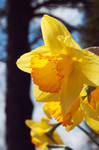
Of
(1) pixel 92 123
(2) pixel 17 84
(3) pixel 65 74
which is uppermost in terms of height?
(3) pixel 65 74

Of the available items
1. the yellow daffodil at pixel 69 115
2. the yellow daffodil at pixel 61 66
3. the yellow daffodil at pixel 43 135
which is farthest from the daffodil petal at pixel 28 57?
the yellow daffodil at pixel 43 135

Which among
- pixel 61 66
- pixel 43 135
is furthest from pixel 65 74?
pixel 43 135

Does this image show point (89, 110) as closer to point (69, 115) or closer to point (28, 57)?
point (69, 115)

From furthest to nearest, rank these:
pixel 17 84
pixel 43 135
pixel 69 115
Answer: pixel 17 84
pixel 43 135
pixel 69 115

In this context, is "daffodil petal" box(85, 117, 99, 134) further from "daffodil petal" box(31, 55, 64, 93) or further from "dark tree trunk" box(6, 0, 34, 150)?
"dark tree trunk" box(6, 0, 34, 150)

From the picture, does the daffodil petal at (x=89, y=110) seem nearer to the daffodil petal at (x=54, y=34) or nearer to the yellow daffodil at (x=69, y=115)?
the yellow daffodil at (x=69, y=115)

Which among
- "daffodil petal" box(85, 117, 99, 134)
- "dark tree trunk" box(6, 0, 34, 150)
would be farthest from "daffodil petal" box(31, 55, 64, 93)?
"dark tree trunk" box(6, 0, 34, 150)
